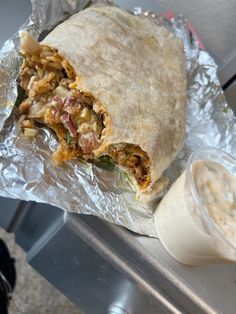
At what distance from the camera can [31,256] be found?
1.36 meters

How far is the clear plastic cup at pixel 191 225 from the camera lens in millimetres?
1007

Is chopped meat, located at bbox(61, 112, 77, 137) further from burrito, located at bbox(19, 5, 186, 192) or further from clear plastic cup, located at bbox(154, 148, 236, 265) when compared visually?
clear plastic cup, located at bbox(154, 148, 236, 265)

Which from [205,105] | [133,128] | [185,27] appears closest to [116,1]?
[185,27]

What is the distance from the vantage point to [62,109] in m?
1.10

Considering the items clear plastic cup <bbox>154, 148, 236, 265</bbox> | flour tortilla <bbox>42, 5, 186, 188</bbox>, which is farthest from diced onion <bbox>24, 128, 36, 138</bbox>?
clear plastic cup <bbox>154, 148, 236, 265</bbox>

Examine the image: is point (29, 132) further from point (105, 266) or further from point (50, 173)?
point (105, 266)

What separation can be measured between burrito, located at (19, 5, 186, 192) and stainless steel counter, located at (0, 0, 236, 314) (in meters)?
0.13

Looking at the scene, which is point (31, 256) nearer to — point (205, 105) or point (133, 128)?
point (133, 128)

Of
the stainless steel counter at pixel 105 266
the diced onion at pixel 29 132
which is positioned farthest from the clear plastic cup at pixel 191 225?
the diced onion at pixel 29 132

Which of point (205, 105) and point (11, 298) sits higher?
point (205, 105)

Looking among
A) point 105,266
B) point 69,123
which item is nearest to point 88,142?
point 69,123

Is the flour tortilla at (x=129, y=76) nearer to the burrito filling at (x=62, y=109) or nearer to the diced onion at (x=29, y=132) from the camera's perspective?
the burrito filling at (x=62, y=109)

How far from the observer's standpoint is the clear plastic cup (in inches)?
39.6

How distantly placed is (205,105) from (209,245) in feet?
1.62
